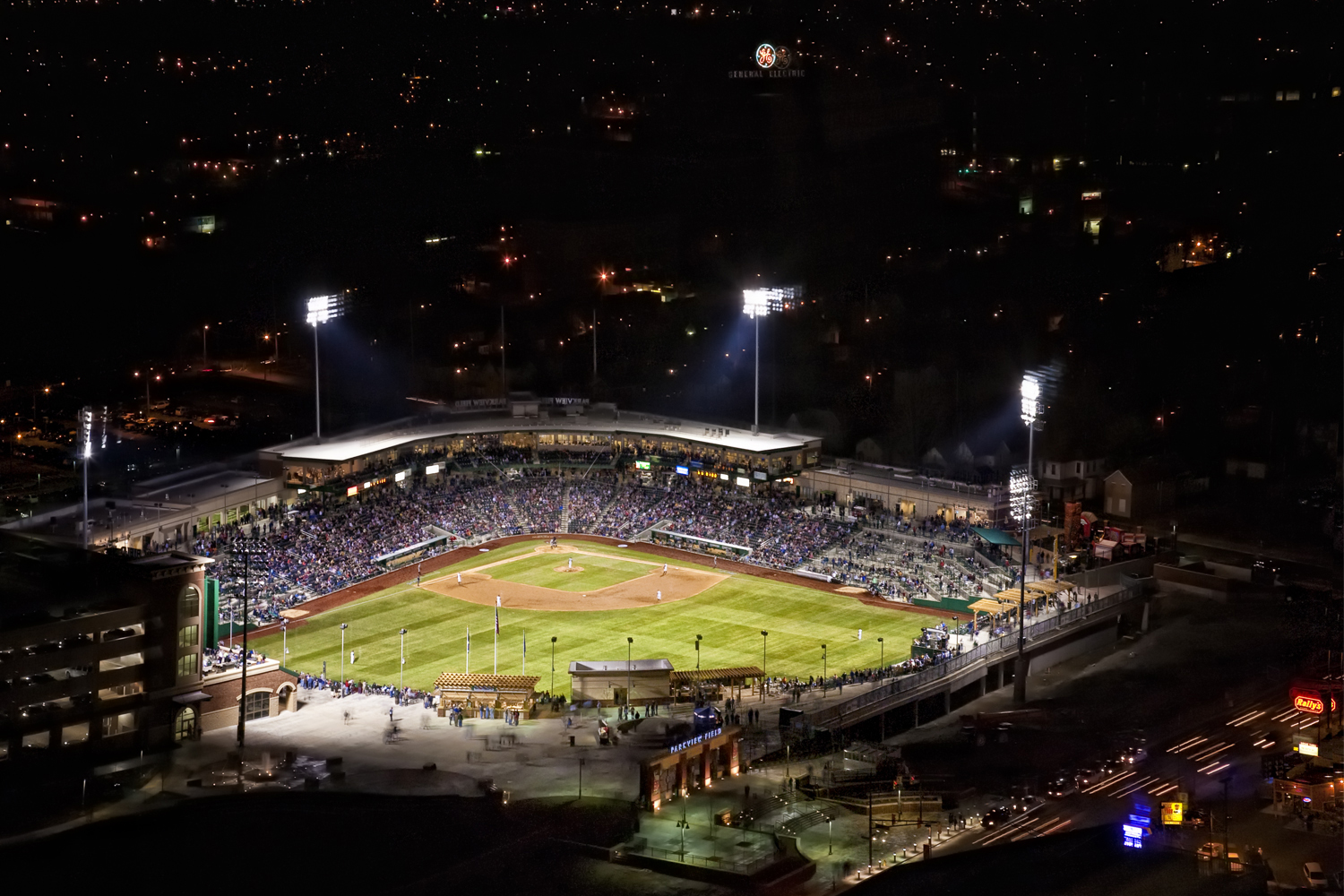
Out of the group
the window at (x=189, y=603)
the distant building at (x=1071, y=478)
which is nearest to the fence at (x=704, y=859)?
the window at (x=189, y=603)

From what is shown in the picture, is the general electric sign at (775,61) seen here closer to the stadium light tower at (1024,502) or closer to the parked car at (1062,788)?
the stadium light tower at (1024,502)

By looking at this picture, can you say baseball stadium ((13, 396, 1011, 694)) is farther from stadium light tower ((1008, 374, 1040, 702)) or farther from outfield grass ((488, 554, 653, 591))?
stadium light tower ((1008, 374, 1040, 702))

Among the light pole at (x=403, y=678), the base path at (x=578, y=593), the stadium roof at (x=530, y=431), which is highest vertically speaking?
the stadium roof at (x=530, y=431)

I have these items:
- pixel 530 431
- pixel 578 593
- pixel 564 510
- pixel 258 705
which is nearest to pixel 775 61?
pixel 530 431

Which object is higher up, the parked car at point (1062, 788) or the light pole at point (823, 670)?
the light pole at point (823, 670)

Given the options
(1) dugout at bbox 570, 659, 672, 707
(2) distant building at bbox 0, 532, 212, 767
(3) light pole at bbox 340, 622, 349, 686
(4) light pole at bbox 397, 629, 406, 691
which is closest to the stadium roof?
(3) light pole at bbox 340, 622, 349, 686

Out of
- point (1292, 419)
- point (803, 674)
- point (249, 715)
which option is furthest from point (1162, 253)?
point (249, 715)
